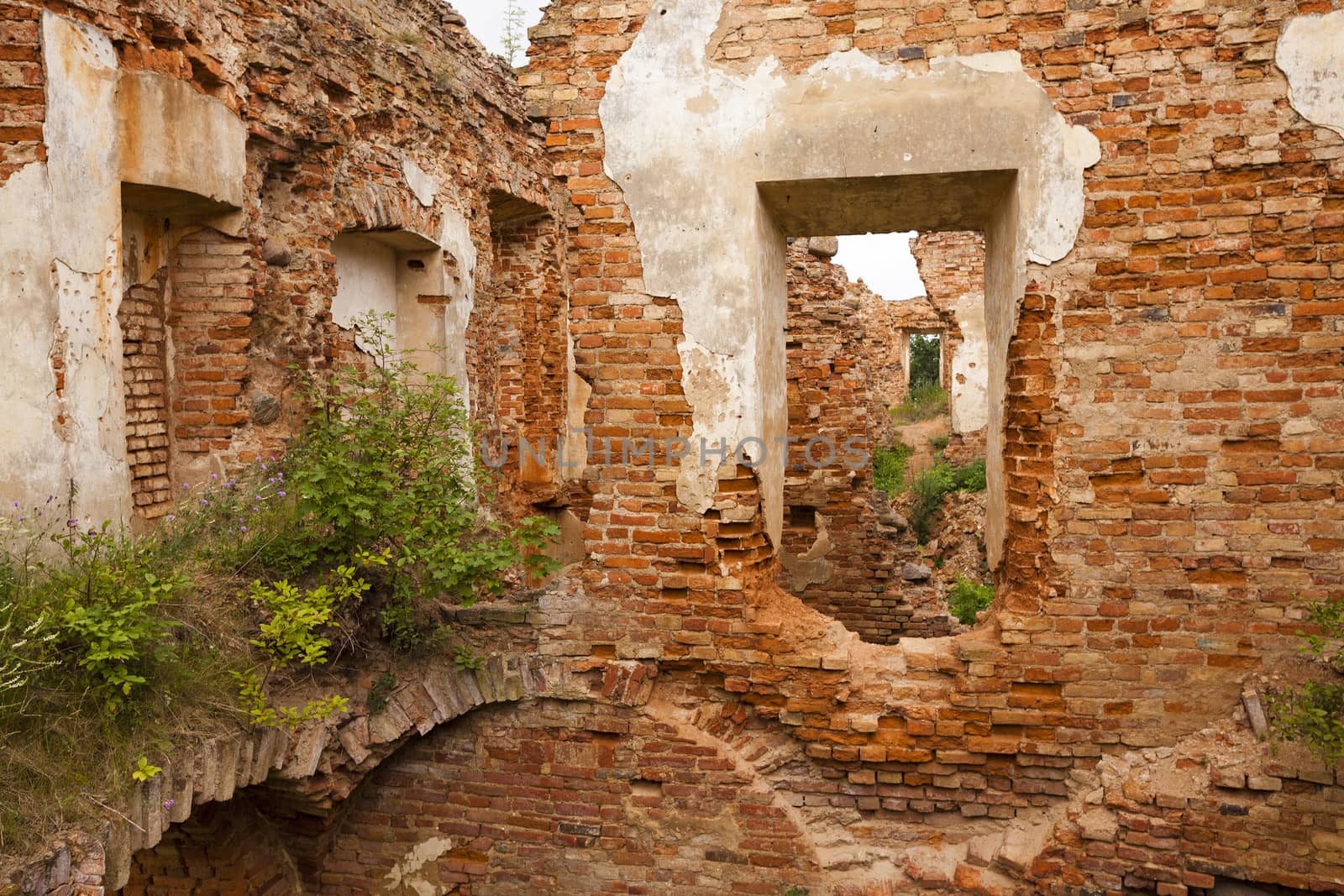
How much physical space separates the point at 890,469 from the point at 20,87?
11.0 m

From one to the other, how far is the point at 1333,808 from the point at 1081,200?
8.46 feet

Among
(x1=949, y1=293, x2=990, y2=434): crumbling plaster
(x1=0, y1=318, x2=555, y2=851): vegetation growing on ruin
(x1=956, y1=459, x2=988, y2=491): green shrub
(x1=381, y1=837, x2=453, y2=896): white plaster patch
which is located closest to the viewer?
(x1=0, y1=318, x2=555, y2=851): vegetation growing on ruin

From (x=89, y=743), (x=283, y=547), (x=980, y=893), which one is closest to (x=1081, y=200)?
(x=980, y=893)

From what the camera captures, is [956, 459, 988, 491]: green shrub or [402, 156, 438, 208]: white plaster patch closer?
[402, 156, 438, 208]: white plaster patch

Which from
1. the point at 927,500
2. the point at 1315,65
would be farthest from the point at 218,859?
the point at 927,500

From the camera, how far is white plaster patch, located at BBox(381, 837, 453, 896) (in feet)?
14.3

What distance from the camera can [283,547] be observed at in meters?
3.98

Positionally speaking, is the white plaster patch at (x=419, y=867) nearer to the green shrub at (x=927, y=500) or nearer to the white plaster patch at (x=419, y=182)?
the white plaster patch at (x=419, y=182)

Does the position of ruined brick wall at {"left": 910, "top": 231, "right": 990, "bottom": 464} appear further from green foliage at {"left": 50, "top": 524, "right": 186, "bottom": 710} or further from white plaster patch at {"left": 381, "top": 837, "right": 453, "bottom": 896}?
green foliage at {"left": 50, "top": 524, "right": 186, "bottom": 710}

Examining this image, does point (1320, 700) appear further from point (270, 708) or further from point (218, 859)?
point (218, 859)

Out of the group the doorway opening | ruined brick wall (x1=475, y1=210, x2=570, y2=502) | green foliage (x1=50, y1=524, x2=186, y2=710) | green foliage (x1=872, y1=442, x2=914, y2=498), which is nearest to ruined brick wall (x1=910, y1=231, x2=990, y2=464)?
green foliage (x1=872, y1=442, x2=914, y2=498)

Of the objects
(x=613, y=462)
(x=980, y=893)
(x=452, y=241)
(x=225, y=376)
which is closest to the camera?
(x=980, y=893)

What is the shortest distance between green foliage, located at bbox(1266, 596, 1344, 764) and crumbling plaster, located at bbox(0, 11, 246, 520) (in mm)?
5151

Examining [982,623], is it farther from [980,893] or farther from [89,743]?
[89,743]
